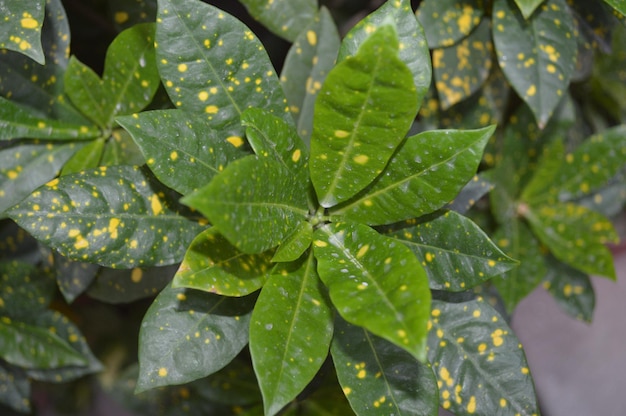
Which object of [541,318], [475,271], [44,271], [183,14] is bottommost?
[541,318]

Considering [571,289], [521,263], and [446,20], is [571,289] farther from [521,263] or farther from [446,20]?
[446,20]

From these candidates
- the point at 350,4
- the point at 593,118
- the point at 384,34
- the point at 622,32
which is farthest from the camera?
the point at 593,118

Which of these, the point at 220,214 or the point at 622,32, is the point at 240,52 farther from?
the point at 622,32

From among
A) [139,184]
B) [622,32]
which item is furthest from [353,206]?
[622,32]

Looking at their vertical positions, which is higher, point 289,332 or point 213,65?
point 213,65

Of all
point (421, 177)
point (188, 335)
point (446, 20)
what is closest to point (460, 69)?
point (446, 20)

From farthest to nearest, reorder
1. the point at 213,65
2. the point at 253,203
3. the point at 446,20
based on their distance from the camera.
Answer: the point at 446,20
the point at 213,65
the point at 253,203

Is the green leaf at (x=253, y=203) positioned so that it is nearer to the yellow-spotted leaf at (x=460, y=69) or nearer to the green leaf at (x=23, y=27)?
the green leaf at (x=23, y=27)

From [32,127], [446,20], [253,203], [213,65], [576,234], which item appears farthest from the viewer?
[576,234]
